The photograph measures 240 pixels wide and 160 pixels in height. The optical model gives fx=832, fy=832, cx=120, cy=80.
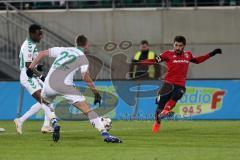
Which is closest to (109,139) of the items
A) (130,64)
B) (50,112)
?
(50,112)

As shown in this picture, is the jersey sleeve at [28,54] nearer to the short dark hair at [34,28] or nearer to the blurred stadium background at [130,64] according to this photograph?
the short dark hair at [34,28]

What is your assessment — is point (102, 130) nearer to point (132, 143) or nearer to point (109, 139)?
point (109, 139)

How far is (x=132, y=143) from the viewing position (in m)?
15.2

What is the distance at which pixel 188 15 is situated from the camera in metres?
29.5

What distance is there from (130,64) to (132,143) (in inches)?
439

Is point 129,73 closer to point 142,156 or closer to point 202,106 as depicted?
point 202,106

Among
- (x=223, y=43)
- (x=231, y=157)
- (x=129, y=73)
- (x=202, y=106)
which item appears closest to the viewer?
(x=231, y=157)

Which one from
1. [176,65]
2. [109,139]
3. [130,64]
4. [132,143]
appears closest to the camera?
[109,139]

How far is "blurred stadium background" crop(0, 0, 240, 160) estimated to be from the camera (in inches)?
670

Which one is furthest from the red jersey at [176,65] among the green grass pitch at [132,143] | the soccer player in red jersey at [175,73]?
the green grass pitch at [132,143]

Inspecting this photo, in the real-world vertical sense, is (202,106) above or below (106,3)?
below

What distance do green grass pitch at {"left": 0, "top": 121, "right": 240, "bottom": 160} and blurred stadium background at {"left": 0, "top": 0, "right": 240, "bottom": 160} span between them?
0.02m

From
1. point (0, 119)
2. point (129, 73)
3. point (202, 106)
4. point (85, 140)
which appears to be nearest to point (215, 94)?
point (202, 106)

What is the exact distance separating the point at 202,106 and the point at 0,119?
5.65m
